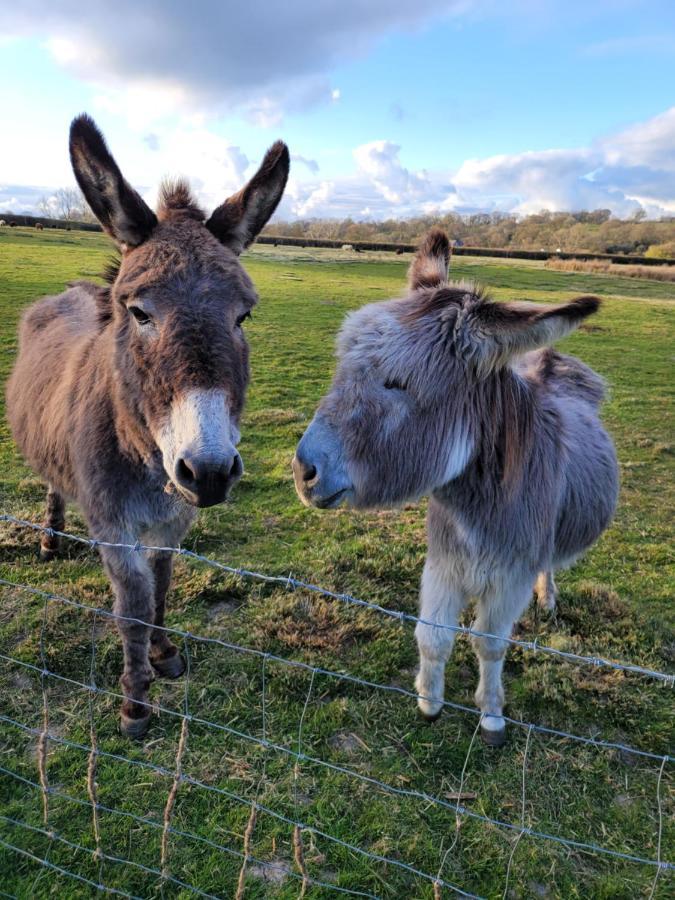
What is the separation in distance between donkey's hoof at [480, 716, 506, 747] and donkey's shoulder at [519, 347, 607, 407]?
230cm

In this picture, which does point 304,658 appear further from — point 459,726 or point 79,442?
point 79,442

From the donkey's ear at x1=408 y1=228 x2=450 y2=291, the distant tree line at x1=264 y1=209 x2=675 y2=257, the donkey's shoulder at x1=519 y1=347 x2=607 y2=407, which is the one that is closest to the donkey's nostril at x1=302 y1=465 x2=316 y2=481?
the donkey's ear at x1=408 y1=228 x2=450 y2=291

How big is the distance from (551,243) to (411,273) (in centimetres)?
8533

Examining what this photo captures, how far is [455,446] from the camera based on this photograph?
2.54 metres

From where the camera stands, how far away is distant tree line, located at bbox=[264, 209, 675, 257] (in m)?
72.4

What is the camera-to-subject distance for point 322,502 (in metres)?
2.34

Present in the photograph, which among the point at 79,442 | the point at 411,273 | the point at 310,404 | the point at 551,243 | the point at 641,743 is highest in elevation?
the point at 551,243

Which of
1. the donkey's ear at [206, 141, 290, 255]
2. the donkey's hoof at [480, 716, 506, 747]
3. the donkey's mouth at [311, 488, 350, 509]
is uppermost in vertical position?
the donkey's ear at [206, 141, 290, 255]

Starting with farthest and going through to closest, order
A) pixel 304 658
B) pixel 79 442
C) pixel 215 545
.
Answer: pixel 215 545 < pixel 304 658 < pixel 79 442

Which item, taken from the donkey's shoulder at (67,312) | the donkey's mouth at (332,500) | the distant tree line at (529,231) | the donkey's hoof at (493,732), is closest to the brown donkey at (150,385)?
the donkey's mouth at (332,500)

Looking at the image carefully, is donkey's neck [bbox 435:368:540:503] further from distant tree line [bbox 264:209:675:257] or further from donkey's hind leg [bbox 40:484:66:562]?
distant tree line [bbox 264:209:675:257]

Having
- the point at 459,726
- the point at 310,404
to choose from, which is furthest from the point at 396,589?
the point at 310,404

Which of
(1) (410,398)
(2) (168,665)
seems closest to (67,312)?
(2) (168,665)

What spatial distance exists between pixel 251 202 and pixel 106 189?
29.6 inches
